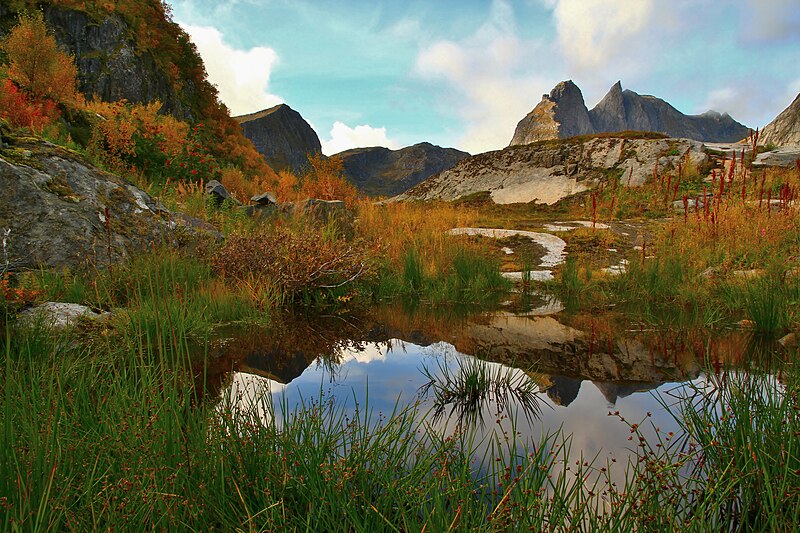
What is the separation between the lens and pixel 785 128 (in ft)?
104

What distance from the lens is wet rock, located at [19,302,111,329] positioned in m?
3.07

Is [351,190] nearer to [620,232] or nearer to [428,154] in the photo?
[620,232]

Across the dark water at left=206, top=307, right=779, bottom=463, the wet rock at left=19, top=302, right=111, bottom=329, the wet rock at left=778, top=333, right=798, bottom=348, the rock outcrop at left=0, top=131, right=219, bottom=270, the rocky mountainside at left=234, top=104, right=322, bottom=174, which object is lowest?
the dark water at left=206, top=307, right=779, bottom=463

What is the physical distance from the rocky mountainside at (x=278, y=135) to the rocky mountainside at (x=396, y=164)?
13104 millimetres

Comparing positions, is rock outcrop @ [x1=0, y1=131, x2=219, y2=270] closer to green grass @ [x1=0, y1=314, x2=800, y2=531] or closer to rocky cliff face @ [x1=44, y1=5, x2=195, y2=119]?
green grass @ [x1=0, y1=314, x2=800, y2=531]

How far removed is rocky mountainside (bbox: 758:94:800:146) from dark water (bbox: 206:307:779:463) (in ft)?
115

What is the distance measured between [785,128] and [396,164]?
347 feet

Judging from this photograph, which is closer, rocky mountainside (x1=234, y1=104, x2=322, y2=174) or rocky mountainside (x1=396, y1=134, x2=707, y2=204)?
rocky mountainside (x1=396, y1=134, x2=707, y2=204)

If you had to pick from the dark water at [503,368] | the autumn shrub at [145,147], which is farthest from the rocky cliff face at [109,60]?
the dark water at [503,368]

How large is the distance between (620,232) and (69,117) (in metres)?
12.8

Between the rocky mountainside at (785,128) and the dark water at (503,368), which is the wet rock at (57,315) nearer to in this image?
the dark water at (503,368)

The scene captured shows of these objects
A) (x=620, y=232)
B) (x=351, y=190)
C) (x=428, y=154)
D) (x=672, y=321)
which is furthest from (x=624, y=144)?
(x=428, y=154)

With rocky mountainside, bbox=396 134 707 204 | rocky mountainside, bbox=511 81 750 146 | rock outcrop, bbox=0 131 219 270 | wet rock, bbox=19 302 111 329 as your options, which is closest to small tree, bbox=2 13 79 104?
rock outcrop, bbox=0 131 219 270

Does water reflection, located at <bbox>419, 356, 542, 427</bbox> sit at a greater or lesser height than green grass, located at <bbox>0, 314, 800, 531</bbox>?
lesser
